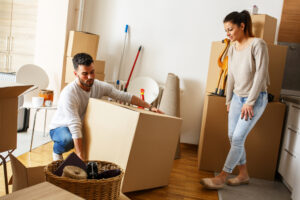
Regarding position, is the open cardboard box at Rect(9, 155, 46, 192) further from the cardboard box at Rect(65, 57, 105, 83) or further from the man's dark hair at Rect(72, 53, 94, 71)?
the cardboard box at Rect(65, 57, 105, 83)

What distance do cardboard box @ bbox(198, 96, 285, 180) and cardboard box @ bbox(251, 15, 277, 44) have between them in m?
0.59

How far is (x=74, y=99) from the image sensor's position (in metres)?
1.95

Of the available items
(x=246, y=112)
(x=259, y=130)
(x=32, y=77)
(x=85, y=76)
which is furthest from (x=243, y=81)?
(x=32, y=77)

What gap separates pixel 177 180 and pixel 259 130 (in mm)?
834

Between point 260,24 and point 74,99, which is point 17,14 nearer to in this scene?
point 74,99

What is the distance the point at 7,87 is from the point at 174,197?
135cm

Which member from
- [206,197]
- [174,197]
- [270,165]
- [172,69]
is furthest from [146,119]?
[172,69]

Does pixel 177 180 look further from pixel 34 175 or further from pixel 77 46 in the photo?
pixel 77 46

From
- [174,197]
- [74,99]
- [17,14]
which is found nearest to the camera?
[74,99]

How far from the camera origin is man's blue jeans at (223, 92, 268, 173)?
7.36 ft

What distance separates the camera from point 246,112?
221 centimetres

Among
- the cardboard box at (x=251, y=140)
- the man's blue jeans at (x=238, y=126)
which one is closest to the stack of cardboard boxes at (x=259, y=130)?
the cardboard box at (x=251, y=140)

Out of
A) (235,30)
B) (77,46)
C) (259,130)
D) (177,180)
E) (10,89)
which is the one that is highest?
(235,30)

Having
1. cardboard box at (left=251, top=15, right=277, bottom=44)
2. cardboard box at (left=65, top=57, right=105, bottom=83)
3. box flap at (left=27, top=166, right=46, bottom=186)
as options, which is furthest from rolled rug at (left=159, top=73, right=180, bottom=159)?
A: box flap at (left=27, top=166, right=46, bottom=186)
